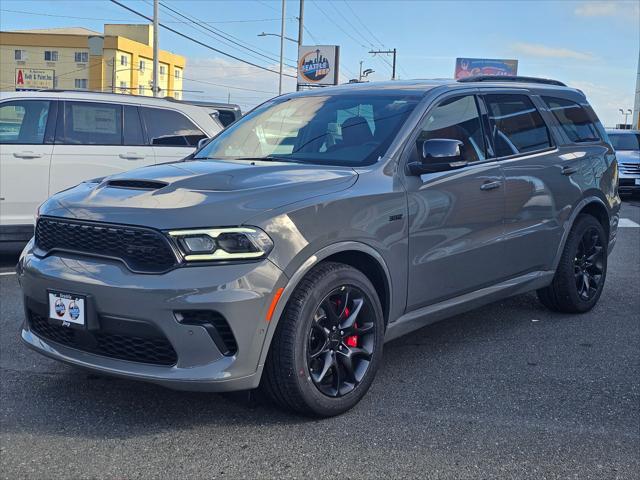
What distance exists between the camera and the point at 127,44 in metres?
70.9

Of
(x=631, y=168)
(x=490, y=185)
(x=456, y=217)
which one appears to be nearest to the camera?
(x=456, y=217)

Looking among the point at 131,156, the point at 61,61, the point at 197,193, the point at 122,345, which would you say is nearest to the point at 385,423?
the point at 122,345

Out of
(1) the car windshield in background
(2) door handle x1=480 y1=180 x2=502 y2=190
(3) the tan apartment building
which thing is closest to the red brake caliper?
(2) door handle x1=480 y1=180 x2=502 y2=190

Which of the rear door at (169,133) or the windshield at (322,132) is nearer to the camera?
the windshield at (322,132)

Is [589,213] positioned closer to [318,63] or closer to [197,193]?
[197,193]

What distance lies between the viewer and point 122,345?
330cm

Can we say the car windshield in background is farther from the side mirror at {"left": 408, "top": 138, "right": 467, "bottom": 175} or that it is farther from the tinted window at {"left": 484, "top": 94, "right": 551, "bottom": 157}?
the side mirror at {"left": 408, "top": 138, "right": 467, "bottom": 175}

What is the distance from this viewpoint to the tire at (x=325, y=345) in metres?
3.32

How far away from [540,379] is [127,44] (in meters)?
72.7

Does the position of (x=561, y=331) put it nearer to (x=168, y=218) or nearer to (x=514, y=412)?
(x=514, y=412)

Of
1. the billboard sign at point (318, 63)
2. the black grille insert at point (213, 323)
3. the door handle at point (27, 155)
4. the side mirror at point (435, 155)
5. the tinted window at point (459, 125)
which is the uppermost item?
the billboard sign at point (318, 63)

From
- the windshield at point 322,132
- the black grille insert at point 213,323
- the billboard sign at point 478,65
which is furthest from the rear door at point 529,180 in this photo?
the billboard sign at point 478,65

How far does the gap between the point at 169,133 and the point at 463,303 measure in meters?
4.76

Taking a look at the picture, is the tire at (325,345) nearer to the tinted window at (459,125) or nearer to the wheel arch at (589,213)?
the tinted window at (459,125)
